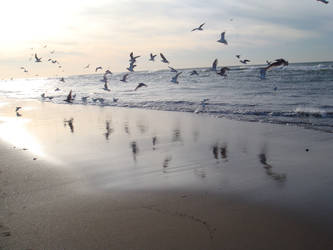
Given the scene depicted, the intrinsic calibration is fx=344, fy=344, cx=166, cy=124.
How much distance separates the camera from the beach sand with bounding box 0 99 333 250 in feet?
12.6

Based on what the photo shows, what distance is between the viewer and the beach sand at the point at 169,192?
384 centimetres

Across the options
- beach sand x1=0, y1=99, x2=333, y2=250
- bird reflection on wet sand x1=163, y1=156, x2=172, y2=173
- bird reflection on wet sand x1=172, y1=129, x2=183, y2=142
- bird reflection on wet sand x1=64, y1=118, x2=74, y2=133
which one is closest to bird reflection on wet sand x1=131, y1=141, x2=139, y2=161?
beach sand x1=0, y1=99, x2=333, y2=250

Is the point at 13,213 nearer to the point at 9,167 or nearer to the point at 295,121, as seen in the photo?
the point at 9,167

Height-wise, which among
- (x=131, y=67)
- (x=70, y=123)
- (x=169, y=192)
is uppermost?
(x=131, y=67)

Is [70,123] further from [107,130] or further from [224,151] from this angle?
[224,151]

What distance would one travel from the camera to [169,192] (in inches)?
201

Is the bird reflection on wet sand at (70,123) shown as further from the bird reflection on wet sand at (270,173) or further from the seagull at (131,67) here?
the bird reflection on wet sand at (270,173)

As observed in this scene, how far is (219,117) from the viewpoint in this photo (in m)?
13.2

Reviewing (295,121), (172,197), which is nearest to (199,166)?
(172,197)

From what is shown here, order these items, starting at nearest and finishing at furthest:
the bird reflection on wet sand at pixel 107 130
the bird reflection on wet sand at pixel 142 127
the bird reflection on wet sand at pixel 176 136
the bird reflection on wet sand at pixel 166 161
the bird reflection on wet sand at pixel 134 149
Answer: the bird reflection on wet sand at pixel 166 161 → the bird reflection on wet sand at pixel 134 149 → the bird reflection on wet sand at pixel 176 136 → the bird reflection on wet sand at pixel 107 130 → the bird reflection on wet sand at pixel 142 127

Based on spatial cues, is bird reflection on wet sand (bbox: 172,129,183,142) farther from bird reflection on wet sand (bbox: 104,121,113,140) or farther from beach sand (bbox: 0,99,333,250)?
bird reflection on wet sand (bbox: 104,121,113,140)

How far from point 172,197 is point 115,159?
2.46 m

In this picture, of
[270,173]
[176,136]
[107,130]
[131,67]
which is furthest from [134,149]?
[131,67]

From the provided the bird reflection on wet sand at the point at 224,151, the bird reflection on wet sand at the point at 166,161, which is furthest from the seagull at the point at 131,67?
the bird reflection on wet sand at the point at 166,161
